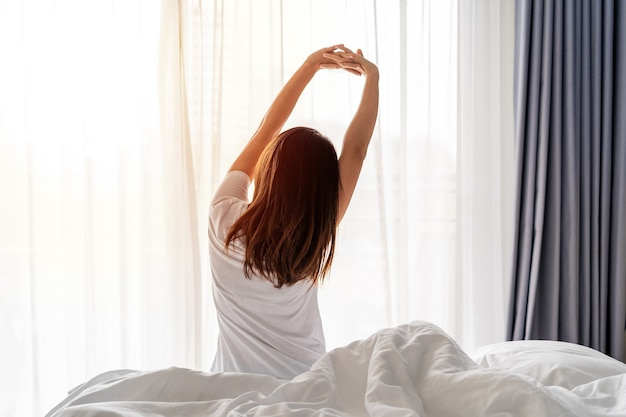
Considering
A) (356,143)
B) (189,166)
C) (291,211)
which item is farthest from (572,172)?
(291,211)

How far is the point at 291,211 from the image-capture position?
1.21 meters

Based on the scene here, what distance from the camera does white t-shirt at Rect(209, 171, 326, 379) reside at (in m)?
1.28

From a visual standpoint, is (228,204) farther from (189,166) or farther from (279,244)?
(189,166)

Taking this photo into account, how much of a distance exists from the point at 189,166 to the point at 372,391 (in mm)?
1542

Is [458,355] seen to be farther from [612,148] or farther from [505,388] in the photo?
[612,148]

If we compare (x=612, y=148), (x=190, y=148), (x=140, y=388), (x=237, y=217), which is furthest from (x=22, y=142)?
(x=612, y=148)

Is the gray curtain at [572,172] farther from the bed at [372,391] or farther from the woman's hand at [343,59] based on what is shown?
the bed at [372,391]

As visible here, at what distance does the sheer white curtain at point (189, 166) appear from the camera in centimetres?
208

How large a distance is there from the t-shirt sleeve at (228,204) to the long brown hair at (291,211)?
→ 0.05 metres

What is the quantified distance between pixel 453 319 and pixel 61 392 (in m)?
1.70

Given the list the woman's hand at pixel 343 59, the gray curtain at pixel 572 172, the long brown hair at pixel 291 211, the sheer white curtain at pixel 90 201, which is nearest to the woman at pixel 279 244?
the long brown hair at pixel 291 211

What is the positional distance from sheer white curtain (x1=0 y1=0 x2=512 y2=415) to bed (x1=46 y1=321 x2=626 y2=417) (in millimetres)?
1127

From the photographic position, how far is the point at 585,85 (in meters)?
2.55

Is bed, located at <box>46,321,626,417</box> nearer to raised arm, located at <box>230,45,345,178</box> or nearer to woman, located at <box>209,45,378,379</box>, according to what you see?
woman, located at <box>209,45,378,379</box>
